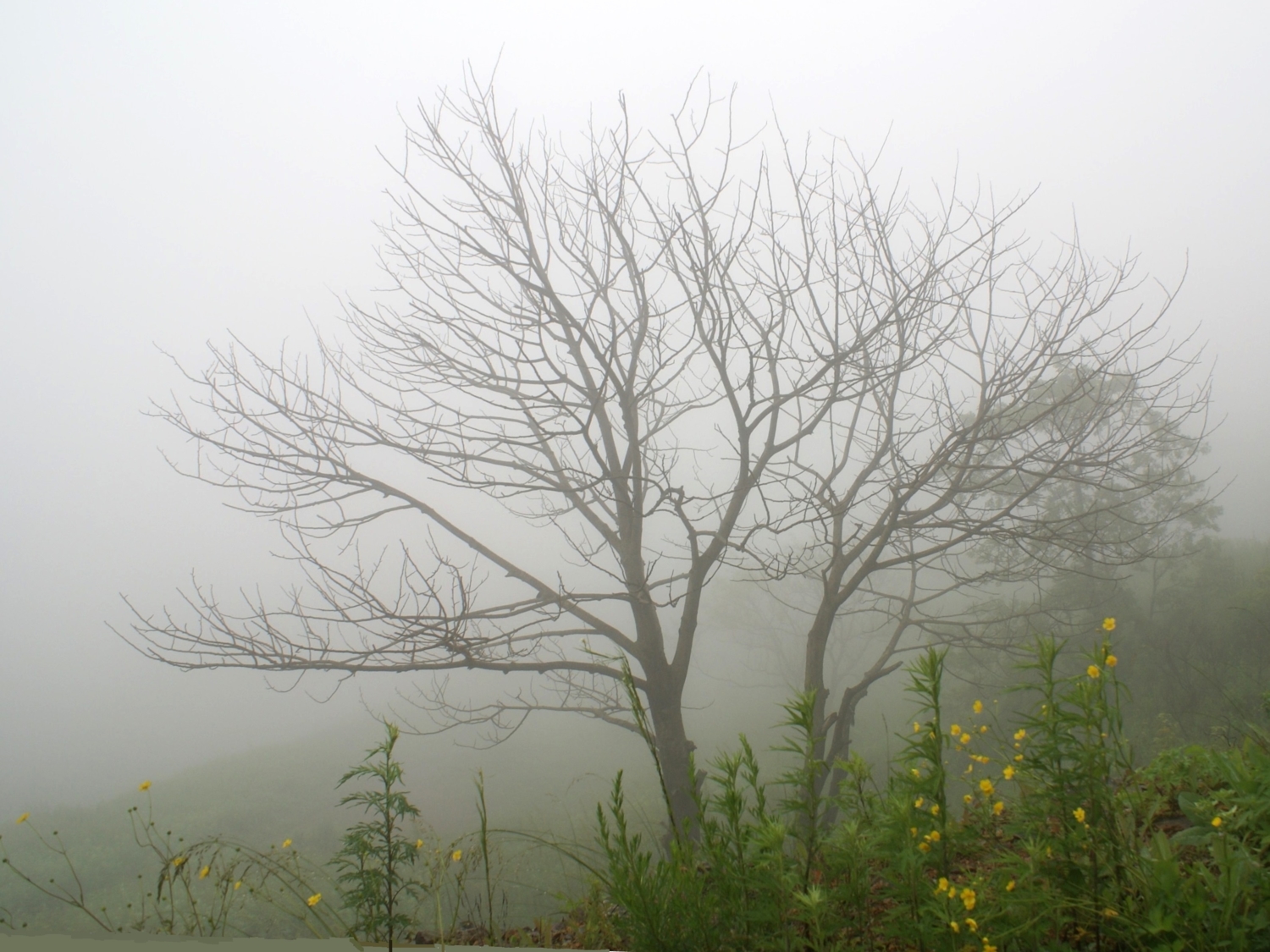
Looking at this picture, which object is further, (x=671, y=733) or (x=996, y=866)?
(x=671, y=733)

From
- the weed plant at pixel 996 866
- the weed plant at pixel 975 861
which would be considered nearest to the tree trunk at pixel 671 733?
the weed plant at pixel 975 861

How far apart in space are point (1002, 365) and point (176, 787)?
6597 mm

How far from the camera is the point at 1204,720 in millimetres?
5930

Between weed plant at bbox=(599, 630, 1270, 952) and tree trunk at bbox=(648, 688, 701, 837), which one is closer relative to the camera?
weed plant at bbox=(599, 630, 1270, 952)

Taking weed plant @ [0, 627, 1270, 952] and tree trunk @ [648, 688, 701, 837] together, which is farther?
tree trunk @ [648, 688, 701, 837]

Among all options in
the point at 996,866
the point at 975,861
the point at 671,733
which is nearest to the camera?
the point at 996,866

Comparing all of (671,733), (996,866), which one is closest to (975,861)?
(996,866)

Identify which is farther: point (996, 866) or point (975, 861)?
point (975, 861)

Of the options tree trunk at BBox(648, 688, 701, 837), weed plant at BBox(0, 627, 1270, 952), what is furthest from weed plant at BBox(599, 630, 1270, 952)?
tree trunk at BBox(648, 688, 701, 837)

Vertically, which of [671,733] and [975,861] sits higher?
[671,733]

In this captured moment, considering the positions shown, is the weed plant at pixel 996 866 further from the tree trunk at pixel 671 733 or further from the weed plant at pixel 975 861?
the tree trunk at pixel 671 733

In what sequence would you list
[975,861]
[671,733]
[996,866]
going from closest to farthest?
[996,866] → [975,861] → [671,733]

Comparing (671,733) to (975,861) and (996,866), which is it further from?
(996,866)

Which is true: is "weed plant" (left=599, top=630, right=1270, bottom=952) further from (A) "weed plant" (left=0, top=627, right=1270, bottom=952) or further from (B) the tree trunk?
(B) the tree trunk
